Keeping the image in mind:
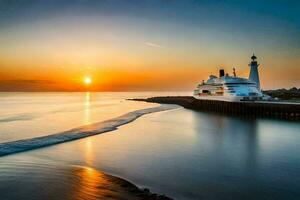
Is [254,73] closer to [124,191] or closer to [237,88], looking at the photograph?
[237,88]

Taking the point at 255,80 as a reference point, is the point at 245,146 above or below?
below

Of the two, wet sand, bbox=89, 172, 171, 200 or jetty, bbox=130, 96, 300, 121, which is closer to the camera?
wet sand, bbox=89, 172, 171, 200

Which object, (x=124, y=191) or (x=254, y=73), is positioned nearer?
(x=124, y=191)

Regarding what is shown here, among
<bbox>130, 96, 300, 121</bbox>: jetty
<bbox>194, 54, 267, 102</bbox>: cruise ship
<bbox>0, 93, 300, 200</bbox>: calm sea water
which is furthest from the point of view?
<bbox>194, 54, 267, 102</bbox>: cruise ship

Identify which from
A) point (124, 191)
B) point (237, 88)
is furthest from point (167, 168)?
point (237, 88)

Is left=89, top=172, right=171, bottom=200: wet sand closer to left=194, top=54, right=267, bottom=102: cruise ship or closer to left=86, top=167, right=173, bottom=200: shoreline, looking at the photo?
left=86, top=167, right=173, bottom=200: shoreline

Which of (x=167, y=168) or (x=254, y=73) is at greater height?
(x=254, y=73)

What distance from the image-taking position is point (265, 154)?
14992 millimetres

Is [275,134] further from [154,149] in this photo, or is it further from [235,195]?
[235,195]

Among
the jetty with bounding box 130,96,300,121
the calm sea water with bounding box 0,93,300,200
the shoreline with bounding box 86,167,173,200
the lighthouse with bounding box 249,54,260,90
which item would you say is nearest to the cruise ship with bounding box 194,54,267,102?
the lighthouse with bounding box 249,54,260,90

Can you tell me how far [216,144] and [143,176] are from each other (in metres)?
9.08

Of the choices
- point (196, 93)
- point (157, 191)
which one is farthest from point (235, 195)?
point (196, 93)

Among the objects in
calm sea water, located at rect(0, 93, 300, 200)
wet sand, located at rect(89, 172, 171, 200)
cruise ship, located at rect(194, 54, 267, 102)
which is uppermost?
cruise ship, located at rect(194, 54, 267, 102)

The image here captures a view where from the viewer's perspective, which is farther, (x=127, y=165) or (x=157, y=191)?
(x=127, y=165)
